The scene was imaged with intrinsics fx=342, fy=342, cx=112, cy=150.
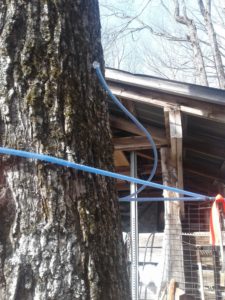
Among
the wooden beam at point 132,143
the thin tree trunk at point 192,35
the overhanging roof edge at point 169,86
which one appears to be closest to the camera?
the overhanging roof edge at point 169,86

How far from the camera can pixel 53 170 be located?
983mm

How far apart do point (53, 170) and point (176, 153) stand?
134 inches

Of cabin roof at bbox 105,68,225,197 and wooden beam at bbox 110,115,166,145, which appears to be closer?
cabin roof at bbox 105,68,225,197

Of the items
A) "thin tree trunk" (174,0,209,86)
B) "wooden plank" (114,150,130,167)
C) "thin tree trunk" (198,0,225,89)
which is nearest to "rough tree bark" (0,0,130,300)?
"wooden plank" (114,150,130,167)

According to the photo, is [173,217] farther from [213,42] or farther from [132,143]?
[213,42]

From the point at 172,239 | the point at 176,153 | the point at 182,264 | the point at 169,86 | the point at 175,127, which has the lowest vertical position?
the point at 182,264

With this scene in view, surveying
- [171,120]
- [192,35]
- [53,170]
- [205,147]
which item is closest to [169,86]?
[171,120]

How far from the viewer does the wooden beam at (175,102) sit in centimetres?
371

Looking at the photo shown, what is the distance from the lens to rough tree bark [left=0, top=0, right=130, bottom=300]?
0.90m

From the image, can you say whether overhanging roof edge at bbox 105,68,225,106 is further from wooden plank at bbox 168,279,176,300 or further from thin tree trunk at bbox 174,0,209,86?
thin tree trunk at bbox 174,0,209,86

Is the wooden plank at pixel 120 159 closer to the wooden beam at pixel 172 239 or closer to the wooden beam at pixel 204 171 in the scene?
the wooden beam at pixel 172 239

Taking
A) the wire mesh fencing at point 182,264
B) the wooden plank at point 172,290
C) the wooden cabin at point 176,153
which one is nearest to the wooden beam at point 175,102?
the wooden cabin at point 176,153

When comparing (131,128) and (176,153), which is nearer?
(176,153)

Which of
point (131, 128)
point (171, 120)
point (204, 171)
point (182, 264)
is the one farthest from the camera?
point (204, 171)
